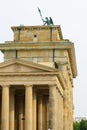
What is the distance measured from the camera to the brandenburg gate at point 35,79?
8119cm

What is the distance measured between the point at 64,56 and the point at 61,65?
5.50 feet

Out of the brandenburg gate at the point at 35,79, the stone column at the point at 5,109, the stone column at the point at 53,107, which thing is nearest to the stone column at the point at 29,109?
the brandenburg gate at the point at 35,79

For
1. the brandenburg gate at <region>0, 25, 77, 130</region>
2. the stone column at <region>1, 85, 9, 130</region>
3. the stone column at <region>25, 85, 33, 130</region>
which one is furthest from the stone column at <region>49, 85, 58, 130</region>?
the stone column at <region>1, 85, 9, 130</region>

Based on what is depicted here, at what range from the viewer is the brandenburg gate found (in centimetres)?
8119

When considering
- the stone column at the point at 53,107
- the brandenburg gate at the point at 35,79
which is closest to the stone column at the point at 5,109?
the brandenburg gate at the point at 35,79

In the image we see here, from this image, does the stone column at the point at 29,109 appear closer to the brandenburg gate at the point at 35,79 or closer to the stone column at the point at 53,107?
the brandenburg gate at the point at 35,79

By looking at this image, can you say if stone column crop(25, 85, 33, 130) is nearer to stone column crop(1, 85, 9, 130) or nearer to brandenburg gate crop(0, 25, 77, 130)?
brandenburg gate crop(0, 25, 77, 130)

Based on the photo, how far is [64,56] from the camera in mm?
98562

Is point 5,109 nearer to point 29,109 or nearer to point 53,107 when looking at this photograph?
point 29,109

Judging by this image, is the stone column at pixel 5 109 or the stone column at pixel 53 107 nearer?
the stone column at pixel 5 109

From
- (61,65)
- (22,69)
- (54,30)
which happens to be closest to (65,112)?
(61,65)

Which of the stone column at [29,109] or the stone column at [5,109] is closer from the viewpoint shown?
the stone column at [5,109]

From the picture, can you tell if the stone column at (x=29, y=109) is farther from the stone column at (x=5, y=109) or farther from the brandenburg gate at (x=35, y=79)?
the stone column at (x=5, y=109)

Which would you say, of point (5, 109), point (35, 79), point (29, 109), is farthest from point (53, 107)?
point (5, 109)
